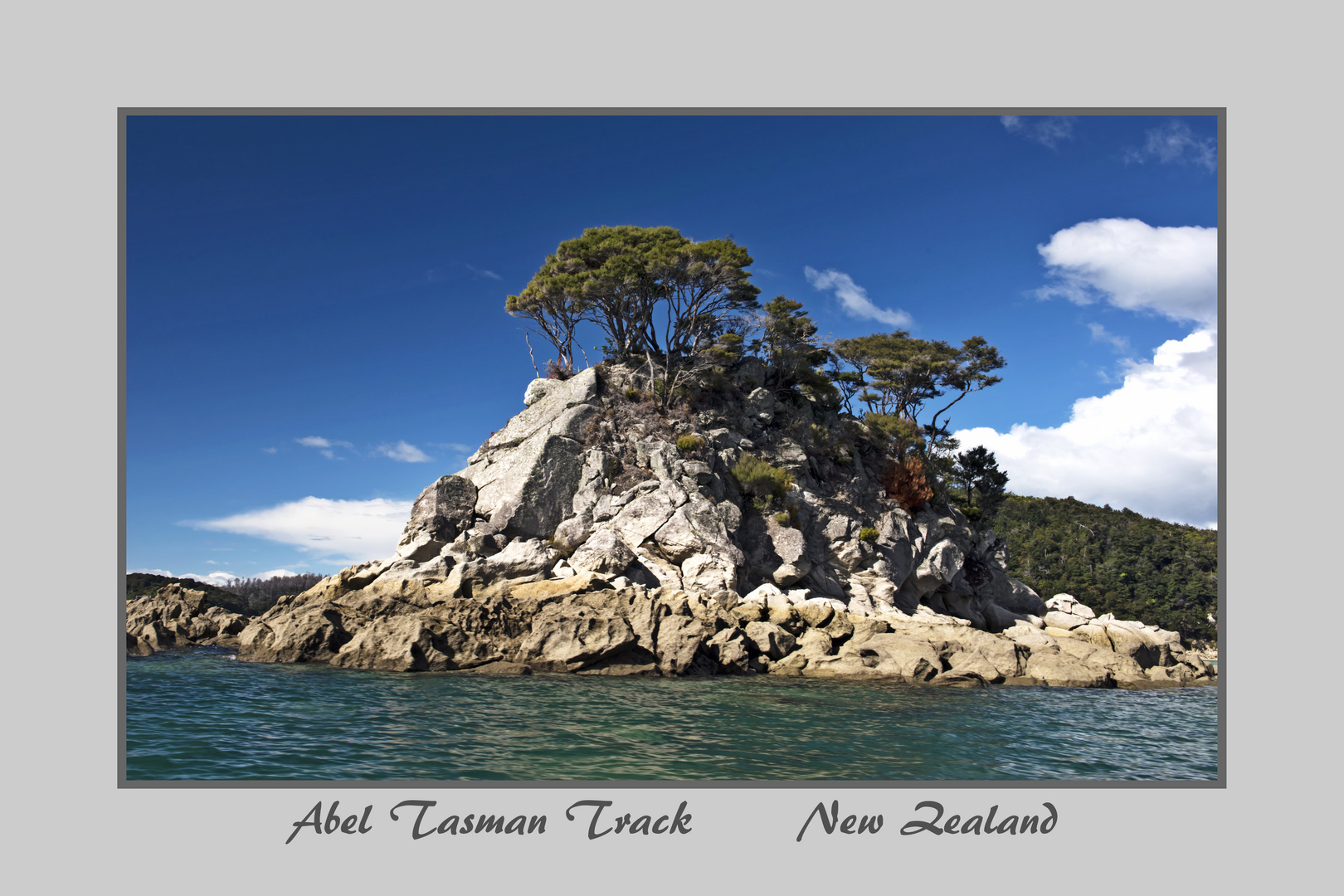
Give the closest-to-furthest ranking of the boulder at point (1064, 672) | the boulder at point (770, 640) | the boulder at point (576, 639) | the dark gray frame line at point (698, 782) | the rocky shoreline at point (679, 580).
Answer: the dark gray frame line at point (698, 782), the boulder at point (576, 639), the boulder at point (1064, 672), the rocky shoreline at point (679, 580), the boulder at point (770, 640)

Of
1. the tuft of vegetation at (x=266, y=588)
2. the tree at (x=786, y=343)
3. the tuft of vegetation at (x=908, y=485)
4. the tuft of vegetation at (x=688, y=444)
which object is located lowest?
the tuft of vegetation at (x=266, y=588)

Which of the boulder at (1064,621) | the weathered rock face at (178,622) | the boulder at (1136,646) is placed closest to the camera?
the boulder at (1136,646)

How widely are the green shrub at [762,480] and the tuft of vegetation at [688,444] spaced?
2.04m

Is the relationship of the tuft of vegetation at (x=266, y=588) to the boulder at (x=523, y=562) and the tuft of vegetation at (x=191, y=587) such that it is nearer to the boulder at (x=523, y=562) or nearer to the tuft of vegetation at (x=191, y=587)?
the tuft of vegetation at (x=191, y=587)

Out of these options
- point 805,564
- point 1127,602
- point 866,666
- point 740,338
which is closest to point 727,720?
Answer: point 866,666

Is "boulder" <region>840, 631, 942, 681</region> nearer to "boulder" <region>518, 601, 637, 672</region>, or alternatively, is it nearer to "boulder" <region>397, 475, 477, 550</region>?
"boulder" <region>518, 601, 637, 672</region>

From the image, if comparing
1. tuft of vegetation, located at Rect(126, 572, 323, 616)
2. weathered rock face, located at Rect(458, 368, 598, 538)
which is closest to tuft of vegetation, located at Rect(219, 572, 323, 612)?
tuft of vegetation, located at Rect(126, 572, 323, 616)

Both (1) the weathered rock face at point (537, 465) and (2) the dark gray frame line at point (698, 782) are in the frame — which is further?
(1) the weathered rock face at point (537, 465)

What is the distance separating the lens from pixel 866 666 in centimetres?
2078

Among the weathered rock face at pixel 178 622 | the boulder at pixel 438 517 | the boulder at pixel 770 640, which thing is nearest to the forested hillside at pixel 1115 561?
the boulder at pixel 770 640

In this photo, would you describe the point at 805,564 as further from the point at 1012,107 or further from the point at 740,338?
the point at 1012,107

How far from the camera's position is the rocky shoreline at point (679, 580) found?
20.7 metres

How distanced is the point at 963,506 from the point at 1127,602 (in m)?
31.4

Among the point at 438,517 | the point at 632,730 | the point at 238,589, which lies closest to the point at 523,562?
the point at 438,517
